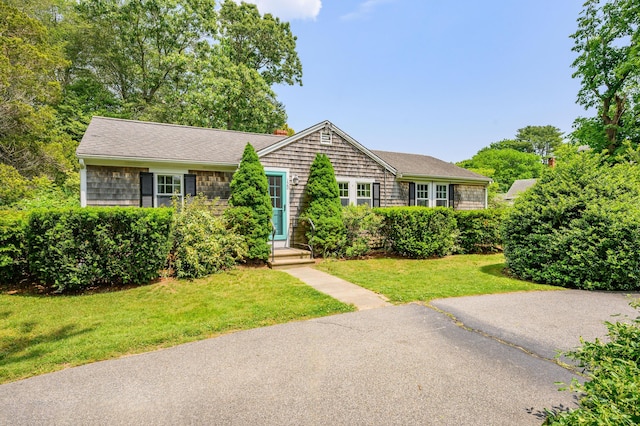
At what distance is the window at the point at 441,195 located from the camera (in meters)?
14.4

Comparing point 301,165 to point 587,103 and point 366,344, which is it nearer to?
point 366,344

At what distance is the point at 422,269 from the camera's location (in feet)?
28.6

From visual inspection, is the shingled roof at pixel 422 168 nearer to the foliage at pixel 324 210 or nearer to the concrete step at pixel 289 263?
the foliage at pixel 324 210

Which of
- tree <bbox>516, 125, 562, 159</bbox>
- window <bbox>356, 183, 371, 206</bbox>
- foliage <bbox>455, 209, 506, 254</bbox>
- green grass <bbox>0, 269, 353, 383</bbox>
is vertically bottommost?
green grass <bbox>0, 269, 353, 383</bbox>

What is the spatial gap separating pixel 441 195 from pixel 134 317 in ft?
43.2

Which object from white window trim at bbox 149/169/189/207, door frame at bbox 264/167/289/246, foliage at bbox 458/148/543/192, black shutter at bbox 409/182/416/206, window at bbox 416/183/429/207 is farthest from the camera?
foliage at bbox 458/148/543/192

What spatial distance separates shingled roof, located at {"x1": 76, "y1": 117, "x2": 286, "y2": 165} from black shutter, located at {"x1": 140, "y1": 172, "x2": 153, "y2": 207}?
62 cm

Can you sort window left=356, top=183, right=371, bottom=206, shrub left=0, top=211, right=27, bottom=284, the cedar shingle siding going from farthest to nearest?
window left=356, top=183, right=371, bottom=206
the cedar shingle siding
shrub left=0, top=211, right=27, bottom=284

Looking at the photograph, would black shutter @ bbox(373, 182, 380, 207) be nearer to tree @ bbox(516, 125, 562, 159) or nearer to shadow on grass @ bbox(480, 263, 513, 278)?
shadow on grass @ bbox(480, 263, 513, 278)

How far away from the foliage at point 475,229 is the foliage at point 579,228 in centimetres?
308

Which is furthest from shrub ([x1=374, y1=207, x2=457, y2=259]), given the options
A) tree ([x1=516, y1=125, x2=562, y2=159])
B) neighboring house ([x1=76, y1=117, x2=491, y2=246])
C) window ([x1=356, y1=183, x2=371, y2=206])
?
tree ([x1=516, y1=125, x2=562, y2=159])

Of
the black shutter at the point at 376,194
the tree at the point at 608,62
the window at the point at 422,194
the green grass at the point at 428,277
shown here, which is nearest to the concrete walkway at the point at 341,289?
the green grass at the point at 428,277

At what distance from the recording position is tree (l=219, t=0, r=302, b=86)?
82.6ft

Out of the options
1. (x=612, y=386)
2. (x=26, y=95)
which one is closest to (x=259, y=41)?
(x=26, y=95)
